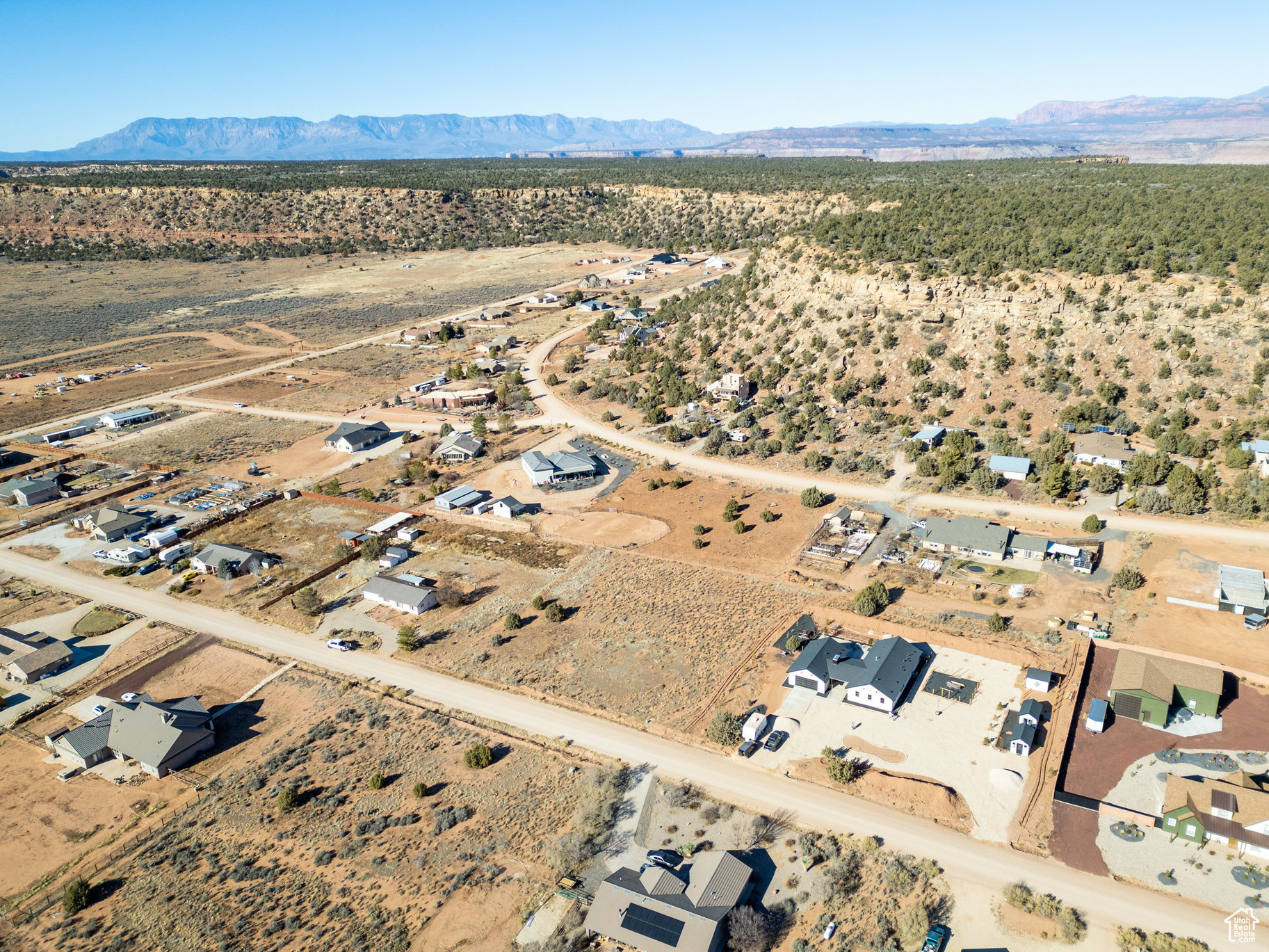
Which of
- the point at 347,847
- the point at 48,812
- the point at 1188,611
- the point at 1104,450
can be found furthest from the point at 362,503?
the point at 1104,450

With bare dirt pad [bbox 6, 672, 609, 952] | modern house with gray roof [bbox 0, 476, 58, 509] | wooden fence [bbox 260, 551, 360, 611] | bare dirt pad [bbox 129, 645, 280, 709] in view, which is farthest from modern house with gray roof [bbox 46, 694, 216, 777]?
modern house with gray roof [bbox 0, 476, 58, 509]

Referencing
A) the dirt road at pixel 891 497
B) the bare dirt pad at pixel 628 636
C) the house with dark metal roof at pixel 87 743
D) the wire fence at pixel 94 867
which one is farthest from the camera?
the dirt road at pixel 891 497

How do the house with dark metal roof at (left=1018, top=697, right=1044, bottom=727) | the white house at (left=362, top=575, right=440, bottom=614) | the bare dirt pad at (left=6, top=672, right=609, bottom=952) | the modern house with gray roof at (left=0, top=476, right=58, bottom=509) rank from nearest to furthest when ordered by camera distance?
the bare dirt pad at (left=6, top=672, right=609, bottom=952) < the house with dark metal roof at (left=1018, top=697, right=1044, bottom=727) < the white house at (left=362, top=575, right=440, bottom=614) < the modern house with gray roof at (left=0, top=476, right=58, bottom=509)

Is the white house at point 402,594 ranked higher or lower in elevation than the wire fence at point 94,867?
higher

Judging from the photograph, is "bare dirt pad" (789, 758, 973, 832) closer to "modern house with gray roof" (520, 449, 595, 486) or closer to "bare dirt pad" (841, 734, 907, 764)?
"bare dirt pad" (841, 734, 907, 764)

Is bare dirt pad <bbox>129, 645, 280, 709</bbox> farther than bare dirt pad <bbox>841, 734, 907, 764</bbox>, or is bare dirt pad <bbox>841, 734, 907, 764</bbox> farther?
bare dirt pad <bbox>129, 645, 280, 709</bbox>

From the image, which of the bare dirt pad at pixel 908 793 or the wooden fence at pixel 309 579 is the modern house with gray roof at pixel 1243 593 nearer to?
the bare dirt pad at pixel 908 793

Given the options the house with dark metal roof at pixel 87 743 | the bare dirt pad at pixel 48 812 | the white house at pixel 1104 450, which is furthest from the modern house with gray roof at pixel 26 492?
the white house at pixel 1104 450
